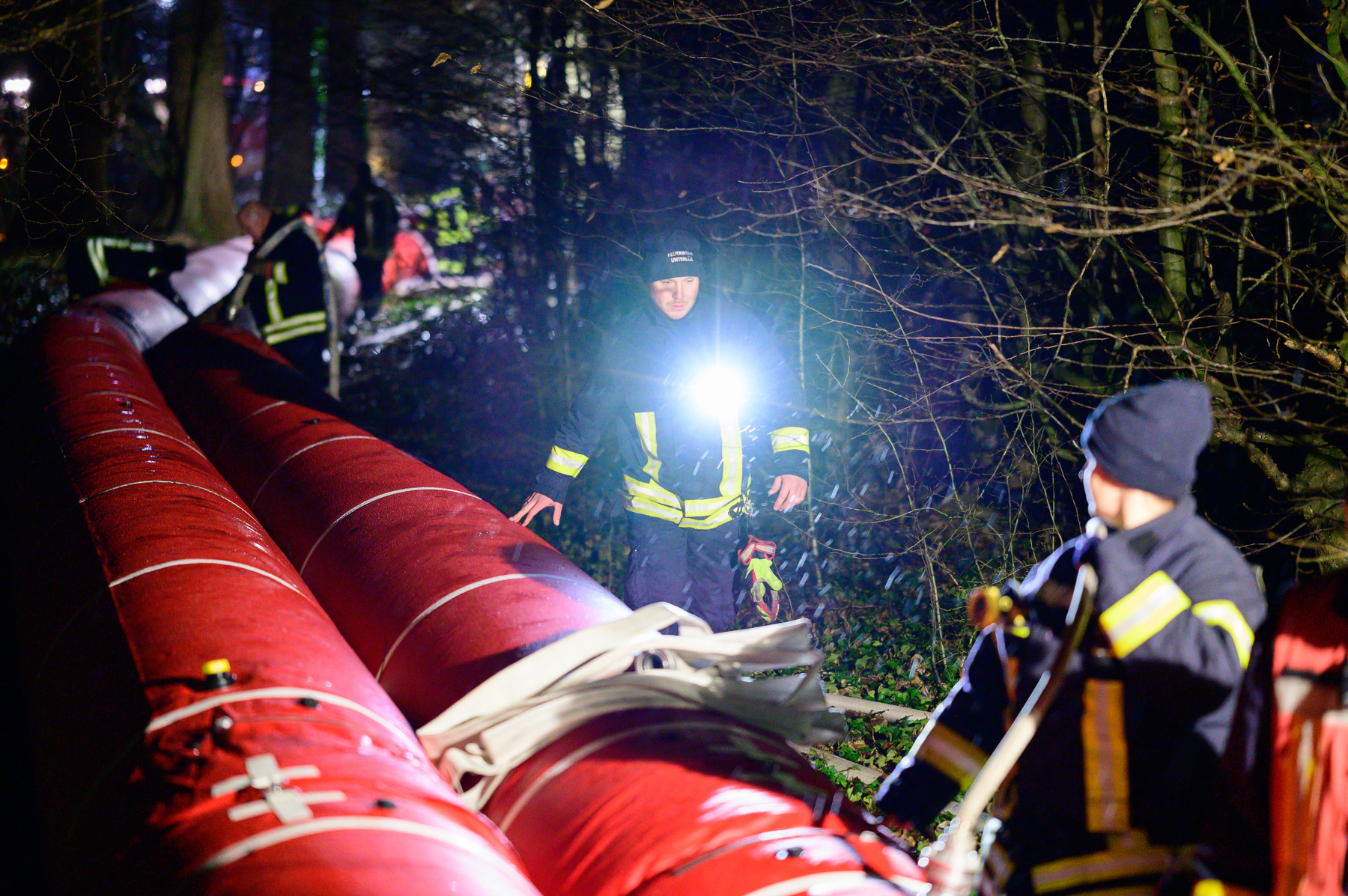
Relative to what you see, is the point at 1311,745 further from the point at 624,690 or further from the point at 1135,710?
the point at 624,690

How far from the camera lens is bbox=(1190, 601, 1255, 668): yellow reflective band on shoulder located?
74.9 inches

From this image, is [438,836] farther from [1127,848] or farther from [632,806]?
[1127,848]

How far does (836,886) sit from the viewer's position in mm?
2023

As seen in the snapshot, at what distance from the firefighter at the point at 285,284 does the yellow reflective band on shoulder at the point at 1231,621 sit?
Answer: 26.8 ft

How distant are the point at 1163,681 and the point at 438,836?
1.53 meters

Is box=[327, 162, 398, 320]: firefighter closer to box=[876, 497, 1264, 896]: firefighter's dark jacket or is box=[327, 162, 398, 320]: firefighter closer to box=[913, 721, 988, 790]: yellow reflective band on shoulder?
box=[913, 721, 988, 790]: yellow reflective band on shoulder

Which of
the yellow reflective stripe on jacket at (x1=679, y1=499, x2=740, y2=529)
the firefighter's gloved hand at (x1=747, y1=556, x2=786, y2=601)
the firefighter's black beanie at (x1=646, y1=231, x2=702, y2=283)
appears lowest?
the firefighter's gloved hand at (x1=747, y1=556, x2=786, y2=601)

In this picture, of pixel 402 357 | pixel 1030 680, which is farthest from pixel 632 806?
pixel 402 357

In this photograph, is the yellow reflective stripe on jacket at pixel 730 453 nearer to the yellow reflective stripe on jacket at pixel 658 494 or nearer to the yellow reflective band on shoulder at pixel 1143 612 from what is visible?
the yellow reflective stripe on jacket at pixel 658 494

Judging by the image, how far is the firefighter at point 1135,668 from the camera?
6.30 ft

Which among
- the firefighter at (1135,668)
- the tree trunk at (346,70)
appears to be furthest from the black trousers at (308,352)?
the firefighter at (1135,668)

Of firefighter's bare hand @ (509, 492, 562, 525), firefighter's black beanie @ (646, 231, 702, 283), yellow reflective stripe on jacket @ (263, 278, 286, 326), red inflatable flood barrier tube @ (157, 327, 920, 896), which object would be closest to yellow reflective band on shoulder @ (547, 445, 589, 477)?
firefighter's bare hand @ (509, 492, 562, 525)

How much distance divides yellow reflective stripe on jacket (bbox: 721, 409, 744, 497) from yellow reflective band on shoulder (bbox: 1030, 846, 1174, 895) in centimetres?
279

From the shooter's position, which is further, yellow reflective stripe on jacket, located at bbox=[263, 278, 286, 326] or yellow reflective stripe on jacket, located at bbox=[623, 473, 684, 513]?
yellow reflective stripe on jacket, located at bbox=[263, 278, 286, 326]
